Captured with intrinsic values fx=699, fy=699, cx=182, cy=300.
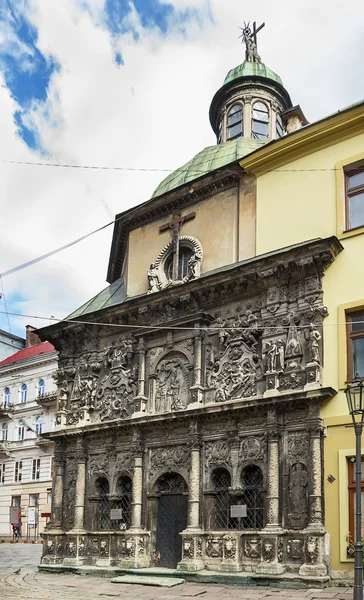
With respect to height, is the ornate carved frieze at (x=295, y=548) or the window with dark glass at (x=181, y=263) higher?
the window with dark glass at (x=181, y=263)

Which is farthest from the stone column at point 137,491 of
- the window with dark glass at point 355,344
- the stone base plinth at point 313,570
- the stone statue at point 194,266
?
the window with dark glass at point 355,344

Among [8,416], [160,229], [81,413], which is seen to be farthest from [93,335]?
[8,416]

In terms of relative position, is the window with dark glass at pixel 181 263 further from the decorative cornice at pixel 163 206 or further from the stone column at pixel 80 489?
the stone column at pixel 80 489

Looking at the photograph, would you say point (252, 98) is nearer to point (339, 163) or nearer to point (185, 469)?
point (339, 163)

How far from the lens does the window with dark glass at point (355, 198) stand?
18.1 meters

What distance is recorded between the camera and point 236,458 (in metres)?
18.4

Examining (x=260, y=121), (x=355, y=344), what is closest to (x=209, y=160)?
(x=260, y=121)

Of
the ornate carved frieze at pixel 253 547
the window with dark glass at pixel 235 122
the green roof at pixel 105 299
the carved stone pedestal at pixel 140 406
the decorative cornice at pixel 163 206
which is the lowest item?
the ornate carved frieze at pixel 253 547

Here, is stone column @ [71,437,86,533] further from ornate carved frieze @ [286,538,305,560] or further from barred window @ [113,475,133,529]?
ornate carved frieze @ [286,538,305,560]

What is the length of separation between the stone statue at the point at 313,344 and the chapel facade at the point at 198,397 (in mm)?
35

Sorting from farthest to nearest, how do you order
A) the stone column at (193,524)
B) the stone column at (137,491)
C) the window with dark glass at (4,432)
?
the window with dark glass at (4,432), the stone column at (137,491), the stone column at (193,524)

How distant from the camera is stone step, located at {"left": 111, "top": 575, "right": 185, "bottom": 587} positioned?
17.6m

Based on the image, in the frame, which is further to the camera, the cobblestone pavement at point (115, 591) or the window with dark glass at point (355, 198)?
the window with dark glass at point (355, 198)

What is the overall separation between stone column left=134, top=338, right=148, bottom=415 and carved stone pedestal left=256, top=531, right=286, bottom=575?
5763mm
